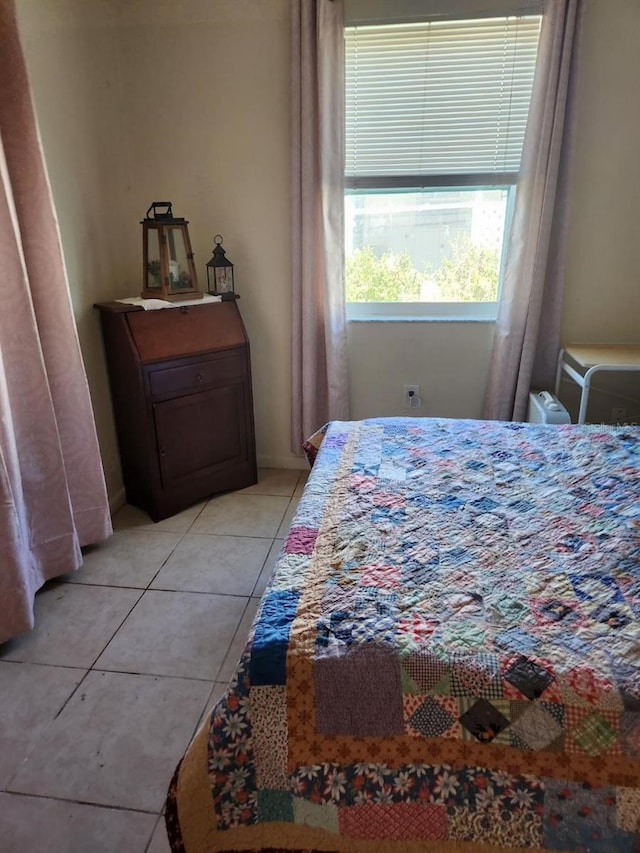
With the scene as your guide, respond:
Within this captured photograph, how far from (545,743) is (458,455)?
0.99 meters

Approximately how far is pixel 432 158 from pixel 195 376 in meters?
1.53

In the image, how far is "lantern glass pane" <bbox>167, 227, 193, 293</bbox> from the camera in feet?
8.32

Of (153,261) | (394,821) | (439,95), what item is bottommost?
(394,821)

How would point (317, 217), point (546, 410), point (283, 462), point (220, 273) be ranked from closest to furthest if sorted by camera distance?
point (546, 410), point (317, 217), point (220, 273), point (283, 462)

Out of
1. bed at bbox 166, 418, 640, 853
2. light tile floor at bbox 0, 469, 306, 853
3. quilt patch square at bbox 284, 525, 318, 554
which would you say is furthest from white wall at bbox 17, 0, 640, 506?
bed at bbox 166, 418, 640, 853

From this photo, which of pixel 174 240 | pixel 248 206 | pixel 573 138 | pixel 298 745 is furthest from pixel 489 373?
pixel 298 745

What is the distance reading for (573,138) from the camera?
245cm

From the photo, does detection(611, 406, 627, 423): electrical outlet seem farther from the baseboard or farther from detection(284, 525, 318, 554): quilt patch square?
detection(284, 525, 318, 554): quilt patch square

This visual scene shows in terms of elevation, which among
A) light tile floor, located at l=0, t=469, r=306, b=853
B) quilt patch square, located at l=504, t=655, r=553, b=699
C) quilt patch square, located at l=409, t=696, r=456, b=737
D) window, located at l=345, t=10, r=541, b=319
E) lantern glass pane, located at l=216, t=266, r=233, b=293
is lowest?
light tile floor, located at l=0, t=469, r=306, b=853

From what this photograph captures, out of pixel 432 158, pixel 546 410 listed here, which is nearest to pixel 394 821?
pixel 546 410

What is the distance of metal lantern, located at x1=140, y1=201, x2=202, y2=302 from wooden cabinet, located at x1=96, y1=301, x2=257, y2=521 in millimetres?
93

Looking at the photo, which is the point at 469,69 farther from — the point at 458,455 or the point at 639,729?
the point at 639,729

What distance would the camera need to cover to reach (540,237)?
8.39 ft

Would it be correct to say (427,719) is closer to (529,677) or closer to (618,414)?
(529,677)
